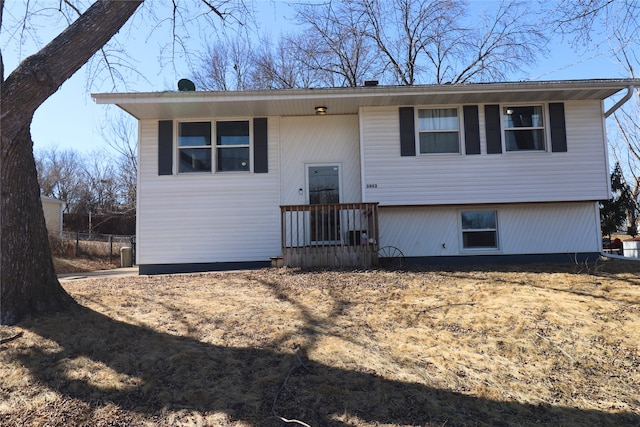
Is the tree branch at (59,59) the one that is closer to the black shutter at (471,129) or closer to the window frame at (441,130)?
the window frame at (441,130)

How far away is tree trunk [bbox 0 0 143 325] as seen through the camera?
4.25 metres

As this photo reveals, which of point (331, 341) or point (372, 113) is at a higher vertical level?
point (372, 113)

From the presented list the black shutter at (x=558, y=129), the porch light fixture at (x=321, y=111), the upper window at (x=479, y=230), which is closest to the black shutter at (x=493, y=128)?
the black shutter at (x=558, y=129)

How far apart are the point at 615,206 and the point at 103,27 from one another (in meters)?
21.8

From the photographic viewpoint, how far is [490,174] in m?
8.91

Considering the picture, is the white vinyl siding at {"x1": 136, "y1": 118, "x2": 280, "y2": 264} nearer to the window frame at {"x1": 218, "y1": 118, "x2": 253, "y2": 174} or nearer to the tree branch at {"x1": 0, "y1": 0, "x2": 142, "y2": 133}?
the window frame at {"x1": 218, "y1": 118, "x2": 253, "y2": 174}

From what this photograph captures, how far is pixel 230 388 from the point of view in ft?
11.2

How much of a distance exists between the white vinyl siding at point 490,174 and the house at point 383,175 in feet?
0.07

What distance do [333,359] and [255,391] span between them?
83cm

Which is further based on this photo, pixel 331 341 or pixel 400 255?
pixel 400 255

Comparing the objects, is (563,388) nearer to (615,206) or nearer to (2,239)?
(2,239)

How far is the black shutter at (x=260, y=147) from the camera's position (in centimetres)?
931

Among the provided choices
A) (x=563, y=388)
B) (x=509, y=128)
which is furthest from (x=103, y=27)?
(x=509, y=128)

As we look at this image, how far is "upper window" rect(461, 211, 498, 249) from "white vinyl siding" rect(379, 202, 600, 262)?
4.2 inches
